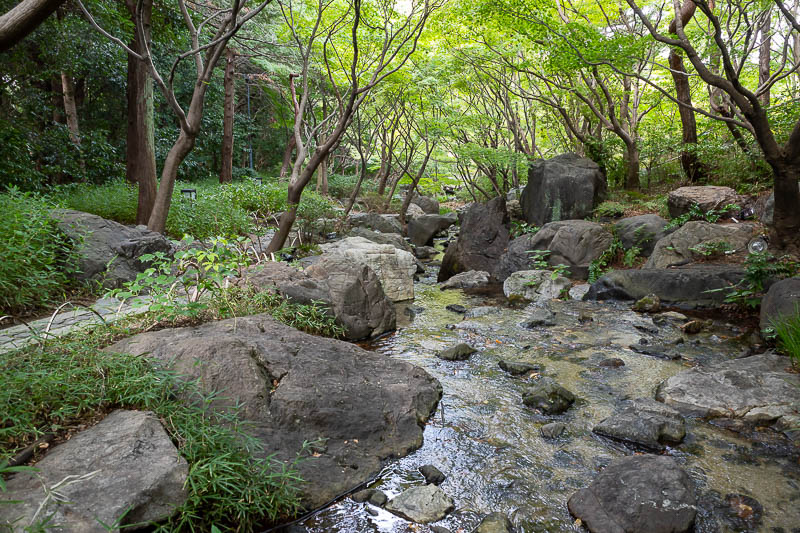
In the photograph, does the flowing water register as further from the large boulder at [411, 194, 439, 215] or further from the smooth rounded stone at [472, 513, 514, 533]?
the large boulder at [411, 194, 439, 215]

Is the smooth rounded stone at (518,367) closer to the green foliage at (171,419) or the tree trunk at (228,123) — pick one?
the green foliage at (171,419)

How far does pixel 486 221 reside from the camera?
1226cm

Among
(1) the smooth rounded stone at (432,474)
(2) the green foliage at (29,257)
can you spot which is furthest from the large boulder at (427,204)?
(1) the smooth rounded stone at (432,474)

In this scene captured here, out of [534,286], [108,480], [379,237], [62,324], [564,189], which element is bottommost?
[534,286]

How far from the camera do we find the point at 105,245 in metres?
6.24

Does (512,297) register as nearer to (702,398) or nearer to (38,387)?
(702,398)

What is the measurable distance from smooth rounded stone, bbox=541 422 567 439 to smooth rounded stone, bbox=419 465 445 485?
109 centimetres

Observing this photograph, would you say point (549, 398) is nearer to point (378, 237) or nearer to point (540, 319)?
point (540, 319)

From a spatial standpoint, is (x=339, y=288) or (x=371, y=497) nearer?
(x=371, y=497)

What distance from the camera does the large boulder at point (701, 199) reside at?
9.63 metres

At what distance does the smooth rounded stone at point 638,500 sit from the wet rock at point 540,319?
4.10 meters

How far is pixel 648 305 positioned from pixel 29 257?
29.2 feet

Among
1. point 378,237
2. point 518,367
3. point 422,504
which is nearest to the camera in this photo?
point 422,504

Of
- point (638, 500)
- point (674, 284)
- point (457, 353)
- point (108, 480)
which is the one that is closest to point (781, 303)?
point (674, 284)
